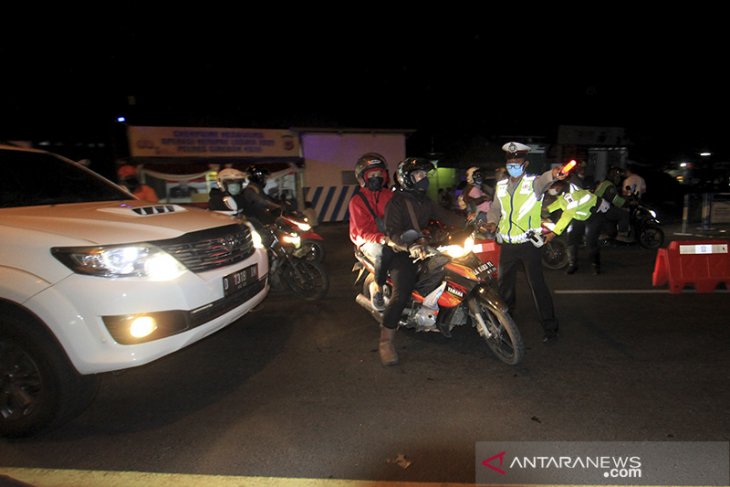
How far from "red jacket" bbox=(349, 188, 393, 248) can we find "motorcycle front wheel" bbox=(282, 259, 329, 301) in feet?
7.44

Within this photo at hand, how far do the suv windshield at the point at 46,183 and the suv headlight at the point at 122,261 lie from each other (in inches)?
46.6

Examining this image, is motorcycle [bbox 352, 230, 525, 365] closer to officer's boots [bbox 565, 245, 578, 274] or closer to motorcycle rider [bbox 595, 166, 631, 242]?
officer's boots [bbox 565, 245, 578, 274]

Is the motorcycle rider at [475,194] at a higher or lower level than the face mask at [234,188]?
lower

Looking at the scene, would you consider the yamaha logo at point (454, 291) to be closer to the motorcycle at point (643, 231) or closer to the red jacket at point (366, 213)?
the red jacket at point (366, 213)

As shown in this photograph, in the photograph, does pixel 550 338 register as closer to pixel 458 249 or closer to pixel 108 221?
pixel 458 249

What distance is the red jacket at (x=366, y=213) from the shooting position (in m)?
4.50

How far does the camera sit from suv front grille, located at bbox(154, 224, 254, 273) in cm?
347

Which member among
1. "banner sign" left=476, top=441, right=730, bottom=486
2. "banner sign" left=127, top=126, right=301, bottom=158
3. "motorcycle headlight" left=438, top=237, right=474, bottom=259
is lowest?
"banner sign" left=476, top=441, right=730, bottom=486

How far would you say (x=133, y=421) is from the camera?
3492 mm

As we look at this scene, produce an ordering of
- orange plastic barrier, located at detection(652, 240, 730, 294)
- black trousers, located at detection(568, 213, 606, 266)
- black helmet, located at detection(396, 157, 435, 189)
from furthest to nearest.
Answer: black trousers, located at detection(568, 213, 606, 266), orange plastic barrier, located at detection(652, 240, 730, 294), black helmet, located at detection(396, 157, 435, 189)

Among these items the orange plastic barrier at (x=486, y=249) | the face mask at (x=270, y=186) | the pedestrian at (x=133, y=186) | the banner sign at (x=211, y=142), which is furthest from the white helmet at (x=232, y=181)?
the face mask at (x=270, y=186)

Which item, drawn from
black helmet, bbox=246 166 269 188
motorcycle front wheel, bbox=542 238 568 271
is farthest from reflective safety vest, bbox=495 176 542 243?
black helmet, bbox=246 166 269 188

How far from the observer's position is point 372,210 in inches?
178

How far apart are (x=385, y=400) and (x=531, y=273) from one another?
201 centimetres
